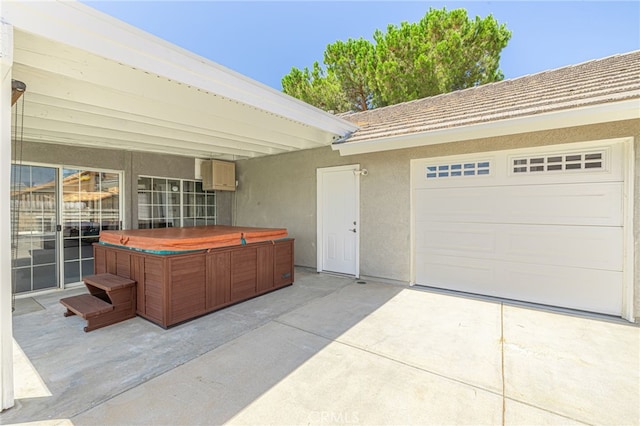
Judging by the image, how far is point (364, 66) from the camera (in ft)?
40.7

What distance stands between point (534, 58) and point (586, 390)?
38.6 ft

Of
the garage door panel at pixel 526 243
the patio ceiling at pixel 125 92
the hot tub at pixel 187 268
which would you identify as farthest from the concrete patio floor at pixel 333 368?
the patio ceiling at pixel 125 92

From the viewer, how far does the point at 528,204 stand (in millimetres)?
4656

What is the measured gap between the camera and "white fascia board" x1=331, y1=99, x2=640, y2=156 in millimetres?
3514

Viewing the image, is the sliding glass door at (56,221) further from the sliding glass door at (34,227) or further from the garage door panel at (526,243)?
the garage door panel at (526,243)

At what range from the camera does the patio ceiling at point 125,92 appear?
246 cm

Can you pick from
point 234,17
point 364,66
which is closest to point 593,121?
point 234,17

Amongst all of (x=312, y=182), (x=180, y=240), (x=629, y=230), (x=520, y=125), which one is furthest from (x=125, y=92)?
(x=629, y=230)

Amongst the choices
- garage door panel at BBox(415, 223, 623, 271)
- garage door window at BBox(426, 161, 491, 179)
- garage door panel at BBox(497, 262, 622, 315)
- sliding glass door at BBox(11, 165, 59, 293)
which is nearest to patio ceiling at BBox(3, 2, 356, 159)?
sliding glass door at BBox(11, 165, 59, 293)

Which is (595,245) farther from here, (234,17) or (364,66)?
(364,66)

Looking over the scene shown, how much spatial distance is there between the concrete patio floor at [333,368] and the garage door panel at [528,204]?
4.68ft

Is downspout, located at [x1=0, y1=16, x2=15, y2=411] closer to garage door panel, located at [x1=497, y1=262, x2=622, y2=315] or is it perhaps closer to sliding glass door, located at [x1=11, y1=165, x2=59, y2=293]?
sliding glass door, located at [x1=11, y1=165, x2=59, y2=293]

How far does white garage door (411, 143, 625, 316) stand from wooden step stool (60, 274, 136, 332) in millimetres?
4878

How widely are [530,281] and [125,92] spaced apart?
6.35 meters
